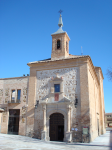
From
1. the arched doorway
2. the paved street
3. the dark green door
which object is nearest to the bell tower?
the arched doorway

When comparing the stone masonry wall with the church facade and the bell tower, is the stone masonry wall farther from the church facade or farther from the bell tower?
the bell tower

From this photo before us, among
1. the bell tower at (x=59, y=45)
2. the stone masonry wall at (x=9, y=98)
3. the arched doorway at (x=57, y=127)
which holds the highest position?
the bell tower at (x=59, y=45)

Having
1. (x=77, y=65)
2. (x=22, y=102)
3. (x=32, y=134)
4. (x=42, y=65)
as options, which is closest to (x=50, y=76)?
(x=42, y=65)

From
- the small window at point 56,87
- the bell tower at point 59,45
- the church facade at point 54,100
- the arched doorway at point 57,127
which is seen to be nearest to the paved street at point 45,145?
the church facade at point 54,100

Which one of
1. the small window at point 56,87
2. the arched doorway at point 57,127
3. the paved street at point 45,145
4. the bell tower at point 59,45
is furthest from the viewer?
the bell tower at point 59,45

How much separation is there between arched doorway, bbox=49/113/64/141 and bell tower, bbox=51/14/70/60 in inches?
278

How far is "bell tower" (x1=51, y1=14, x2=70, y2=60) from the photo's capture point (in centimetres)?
Answer: 1944

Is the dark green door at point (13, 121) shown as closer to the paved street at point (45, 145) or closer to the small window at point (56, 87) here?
the paved street at point (45, 145)

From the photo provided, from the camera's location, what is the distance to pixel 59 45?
20.1 meters

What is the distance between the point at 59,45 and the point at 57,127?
990 cm

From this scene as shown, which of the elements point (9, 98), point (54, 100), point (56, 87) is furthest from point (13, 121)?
point (56, 87)

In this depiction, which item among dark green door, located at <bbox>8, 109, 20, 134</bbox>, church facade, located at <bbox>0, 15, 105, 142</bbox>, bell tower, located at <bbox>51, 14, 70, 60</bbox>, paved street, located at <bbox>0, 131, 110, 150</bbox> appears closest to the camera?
paved street, located at <bbox>0, 131, 110, 150</bbox>

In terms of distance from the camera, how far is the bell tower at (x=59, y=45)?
765 inches

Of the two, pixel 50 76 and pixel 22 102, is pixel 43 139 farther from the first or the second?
pixel 50 76
